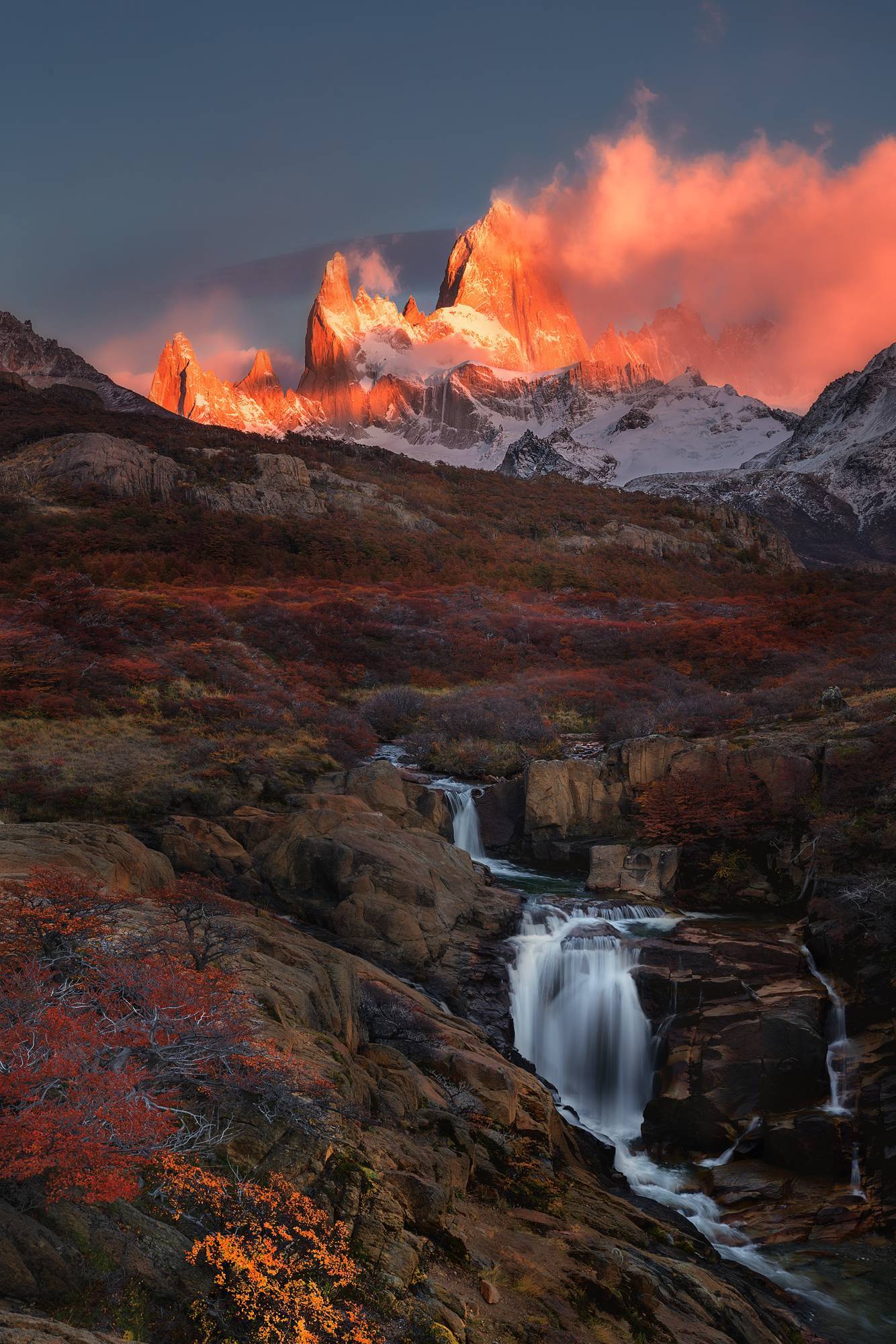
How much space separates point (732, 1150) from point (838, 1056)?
8.36 ft

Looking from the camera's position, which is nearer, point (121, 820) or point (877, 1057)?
point (877, 1057)

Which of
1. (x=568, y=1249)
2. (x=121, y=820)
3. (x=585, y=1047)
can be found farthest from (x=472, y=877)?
(x=568, y=1249)

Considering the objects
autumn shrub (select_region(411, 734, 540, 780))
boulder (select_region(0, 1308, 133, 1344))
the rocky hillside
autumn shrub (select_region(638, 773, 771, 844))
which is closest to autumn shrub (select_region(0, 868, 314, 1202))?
the rocky hillside

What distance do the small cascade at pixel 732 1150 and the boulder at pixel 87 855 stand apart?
10330 mm

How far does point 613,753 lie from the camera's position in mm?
24609

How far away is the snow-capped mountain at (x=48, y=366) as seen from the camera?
88.9 m

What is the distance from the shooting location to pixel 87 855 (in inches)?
501

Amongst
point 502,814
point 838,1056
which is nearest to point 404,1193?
point 838,1056

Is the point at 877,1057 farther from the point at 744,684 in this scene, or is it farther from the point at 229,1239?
the point at 744,684

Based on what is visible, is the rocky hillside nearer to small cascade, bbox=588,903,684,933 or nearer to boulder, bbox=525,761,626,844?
small cascade, bbox=588,903,684,933

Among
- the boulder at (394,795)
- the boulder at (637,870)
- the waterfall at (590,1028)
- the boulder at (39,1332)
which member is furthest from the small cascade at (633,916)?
the boulder at (39,1332)

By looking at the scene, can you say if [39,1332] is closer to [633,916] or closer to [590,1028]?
[590,1028]

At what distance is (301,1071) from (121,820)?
535 inches

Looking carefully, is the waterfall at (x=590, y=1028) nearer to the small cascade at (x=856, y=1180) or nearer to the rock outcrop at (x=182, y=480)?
the small cascade at (x=856, y=1180)
